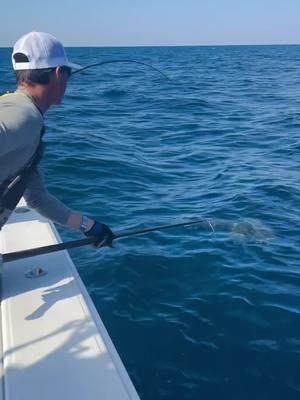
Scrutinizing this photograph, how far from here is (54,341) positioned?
2621 millimetres

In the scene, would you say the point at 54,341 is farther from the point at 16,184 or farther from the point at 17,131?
the point at 17,131

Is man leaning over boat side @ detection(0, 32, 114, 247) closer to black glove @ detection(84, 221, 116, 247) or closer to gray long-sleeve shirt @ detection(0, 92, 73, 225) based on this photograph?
gray long-sleeve shirt @ detection(0, 92, 73, 225)

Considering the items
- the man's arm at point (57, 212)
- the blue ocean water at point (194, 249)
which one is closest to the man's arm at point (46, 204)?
the man's arm at point (57, 212)

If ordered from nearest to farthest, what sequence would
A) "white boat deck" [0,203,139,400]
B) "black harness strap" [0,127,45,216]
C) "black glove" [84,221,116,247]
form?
"white boat deck" [0,203,139,400]
"black harness strap" [0,127,45,216]
"black glove" [84,221,116,247]

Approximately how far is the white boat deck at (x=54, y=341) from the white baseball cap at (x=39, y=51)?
1.42 m

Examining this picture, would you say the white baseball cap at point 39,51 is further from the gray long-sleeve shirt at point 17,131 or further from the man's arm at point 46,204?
the man's arm at point 46,204

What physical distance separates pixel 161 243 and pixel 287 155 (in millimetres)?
5225

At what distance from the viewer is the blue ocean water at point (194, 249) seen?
12.2 ft

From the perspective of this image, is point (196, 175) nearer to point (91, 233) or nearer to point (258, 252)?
point (258, 252)

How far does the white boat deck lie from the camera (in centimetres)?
223

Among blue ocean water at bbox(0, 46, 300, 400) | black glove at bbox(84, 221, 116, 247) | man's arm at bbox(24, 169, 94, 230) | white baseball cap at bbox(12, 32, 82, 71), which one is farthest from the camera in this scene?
blue ocean water at bbox(0, 46, 300, 400)

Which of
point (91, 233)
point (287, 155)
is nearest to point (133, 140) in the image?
point (287, 155)

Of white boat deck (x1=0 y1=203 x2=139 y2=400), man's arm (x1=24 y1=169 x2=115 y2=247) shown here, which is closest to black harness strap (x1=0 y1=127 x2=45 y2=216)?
man's arm (x1=24 y1=169 x2=115 y2=247)

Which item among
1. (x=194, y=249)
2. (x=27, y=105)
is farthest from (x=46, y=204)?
(x=194, y=249)
